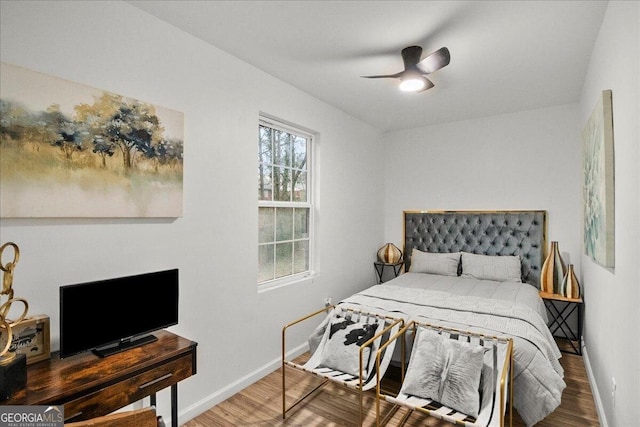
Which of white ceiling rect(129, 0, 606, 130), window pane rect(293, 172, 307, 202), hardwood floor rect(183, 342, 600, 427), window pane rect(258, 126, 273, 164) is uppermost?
white ceiling rect(129, 0, 606, 130)

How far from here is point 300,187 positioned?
359 cm

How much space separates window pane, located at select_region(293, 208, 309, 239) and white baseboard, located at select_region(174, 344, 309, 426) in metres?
1.16

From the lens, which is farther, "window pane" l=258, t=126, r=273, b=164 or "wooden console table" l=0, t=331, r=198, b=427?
"window pane" l=258, t=126, r=273, b=164

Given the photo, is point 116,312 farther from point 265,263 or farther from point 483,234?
point 483,234

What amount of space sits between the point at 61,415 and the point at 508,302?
10.4 feet

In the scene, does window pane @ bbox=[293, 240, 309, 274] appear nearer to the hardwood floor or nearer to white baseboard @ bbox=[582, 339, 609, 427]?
the hardwood floor

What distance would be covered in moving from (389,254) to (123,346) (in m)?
3.56

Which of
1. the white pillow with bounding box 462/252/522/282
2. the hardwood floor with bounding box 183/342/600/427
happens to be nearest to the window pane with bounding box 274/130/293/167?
the hardwood floor with bounding box 183/342/600/427

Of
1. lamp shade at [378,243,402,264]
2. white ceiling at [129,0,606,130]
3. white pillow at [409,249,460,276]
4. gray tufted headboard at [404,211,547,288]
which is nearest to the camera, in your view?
white ceiling at [129,0,606,130]

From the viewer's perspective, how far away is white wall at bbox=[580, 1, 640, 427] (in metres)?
1.47

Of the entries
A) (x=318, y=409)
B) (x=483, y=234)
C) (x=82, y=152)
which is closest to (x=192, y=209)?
(x=82, y=152)

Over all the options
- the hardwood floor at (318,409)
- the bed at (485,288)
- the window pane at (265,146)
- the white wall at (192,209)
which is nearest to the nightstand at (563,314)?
the bed at (485,288)

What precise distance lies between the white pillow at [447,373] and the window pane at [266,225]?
1586 millimetres

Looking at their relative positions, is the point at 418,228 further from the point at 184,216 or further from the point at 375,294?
the point at 184,216
